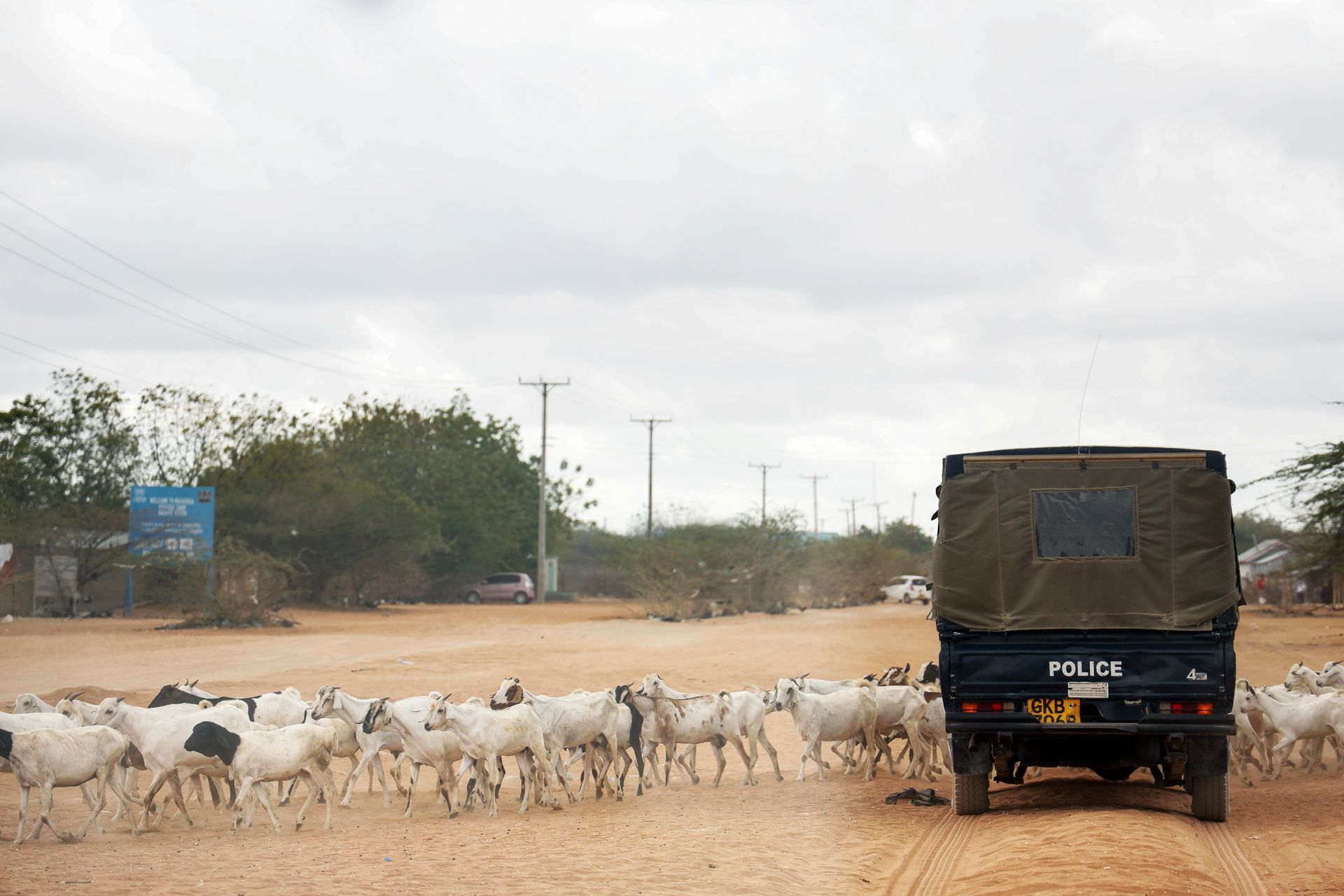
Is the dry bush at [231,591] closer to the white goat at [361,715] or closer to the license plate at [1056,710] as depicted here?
the white goat at [361,715]

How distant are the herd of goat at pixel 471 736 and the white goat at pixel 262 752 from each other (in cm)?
1

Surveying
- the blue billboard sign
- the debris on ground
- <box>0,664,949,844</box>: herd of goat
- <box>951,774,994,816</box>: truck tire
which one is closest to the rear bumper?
<box>951,774,994,816</box>: truck tire

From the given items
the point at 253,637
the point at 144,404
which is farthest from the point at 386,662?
the point at 144,404

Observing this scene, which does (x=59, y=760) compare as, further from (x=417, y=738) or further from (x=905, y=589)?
(x=905, y=589)

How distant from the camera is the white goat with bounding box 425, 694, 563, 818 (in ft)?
39.6

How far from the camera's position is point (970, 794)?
10938 mm

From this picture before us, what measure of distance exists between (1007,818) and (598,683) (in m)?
12.0

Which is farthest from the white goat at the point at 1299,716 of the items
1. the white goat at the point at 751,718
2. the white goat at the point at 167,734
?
the white goat at the point at 167,734

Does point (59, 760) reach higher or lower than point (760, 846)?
higher

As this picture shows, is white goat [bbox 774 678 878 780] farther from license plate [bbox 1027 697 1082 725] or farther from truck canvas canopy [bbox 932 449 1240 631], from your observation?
license plate [bbox 1027 697 1082 725]

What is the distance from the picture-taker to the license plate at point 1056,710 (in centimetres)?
1007

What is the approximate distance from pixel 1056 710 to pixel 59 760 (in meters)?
8.22

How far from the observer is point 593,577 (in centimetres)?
7588

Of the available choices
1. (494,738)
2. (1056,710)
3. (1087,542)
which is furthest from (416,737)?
(1087,542)
